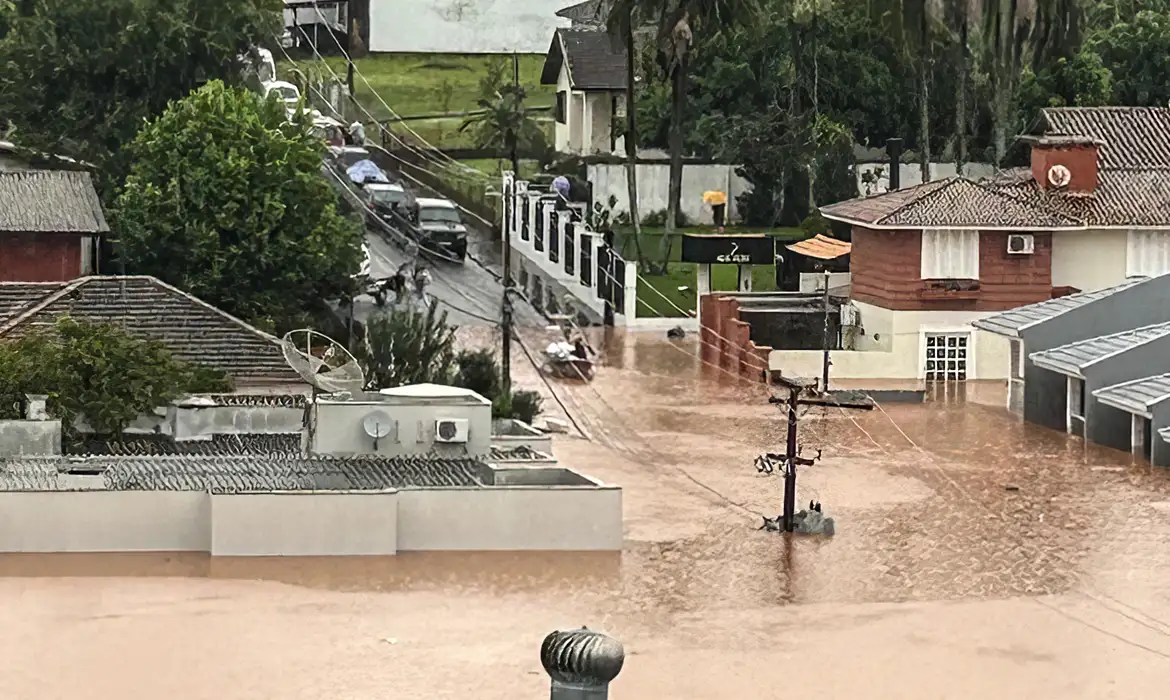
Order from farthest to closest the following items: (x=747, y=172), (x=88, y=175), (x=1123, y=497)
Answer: (x=747, y=172)
(x=88, y=175)
(x=1123, y=497)

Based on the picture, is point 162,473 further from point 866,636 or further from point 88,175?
point 88,175

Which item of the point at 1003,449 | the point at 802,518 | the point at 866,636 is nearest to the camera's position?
the point at 866,636

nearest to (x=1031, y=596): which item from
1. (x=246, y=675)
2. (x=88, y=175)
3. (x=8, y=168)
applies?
(x=246, y=675)

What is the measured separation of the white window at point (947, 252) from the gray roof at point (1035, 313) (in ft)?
7.68

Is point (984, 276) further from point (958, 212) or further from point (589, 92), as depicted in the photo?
point (589, 92)

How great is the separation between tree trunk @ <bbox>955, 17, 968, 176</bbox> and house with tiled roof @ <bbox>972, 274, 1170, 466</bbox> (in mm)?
12661

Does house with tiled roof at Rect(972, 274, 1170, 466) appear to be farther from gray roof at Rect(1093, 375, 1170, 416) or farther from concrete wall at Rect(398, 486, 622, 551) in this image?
concrete wall at Rect(398, 486, 622, 551)

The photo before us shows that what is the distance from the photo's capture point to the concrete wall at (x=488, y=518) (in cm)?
3416

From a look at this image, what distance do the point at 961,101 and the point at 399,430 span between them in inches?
1272

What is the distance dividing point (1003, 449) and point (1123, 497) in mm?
5068

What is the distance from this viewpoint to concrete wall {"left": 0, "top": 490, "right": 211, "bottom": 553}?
33.3m

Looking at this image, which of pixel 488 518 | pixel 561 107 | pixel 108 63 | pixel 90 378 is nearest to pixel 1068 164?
pixel 561 107

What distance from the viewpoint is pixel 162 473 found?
115ft

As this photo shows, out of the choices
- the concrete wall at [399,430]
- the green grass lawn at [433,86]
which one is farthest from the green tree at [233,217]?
the green grass lawn at [433,86]
